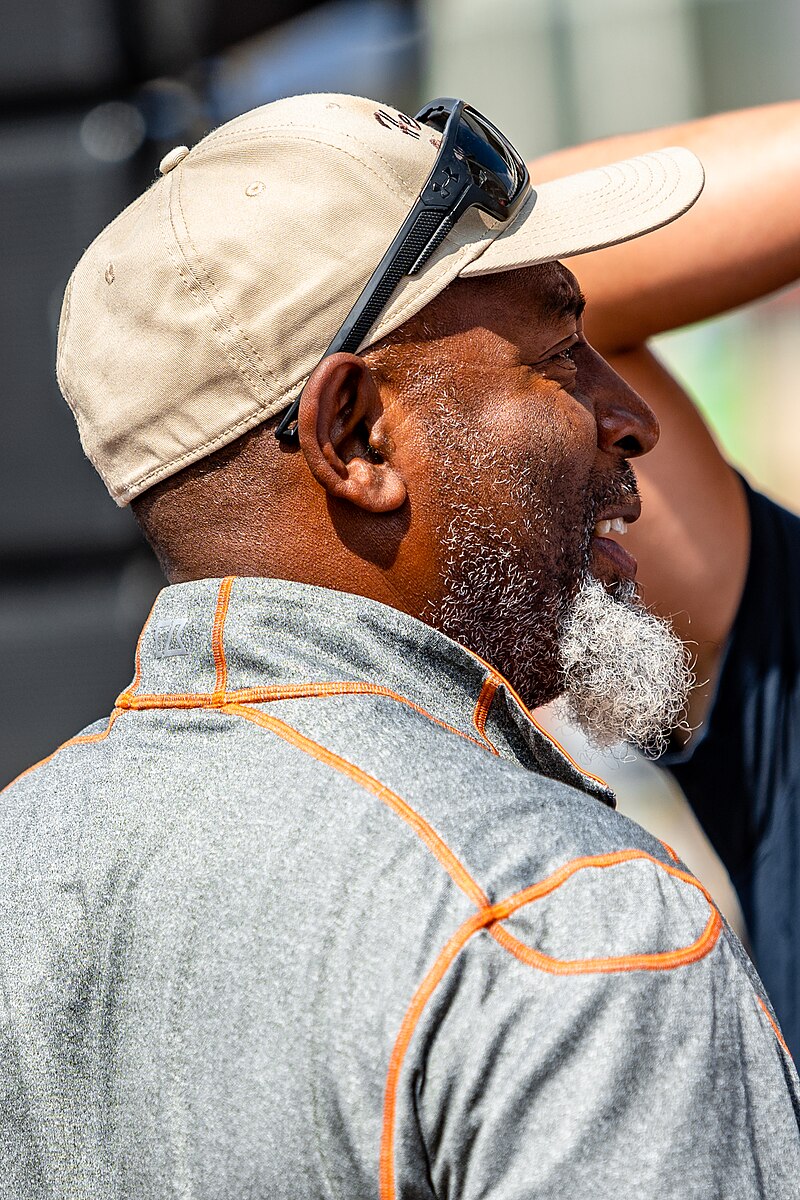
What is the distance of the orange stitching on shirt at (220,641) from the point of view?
98cm

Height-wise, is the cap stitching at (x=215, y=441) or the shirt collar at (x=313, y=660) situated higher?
the cap stitching at (x=215, y=441)

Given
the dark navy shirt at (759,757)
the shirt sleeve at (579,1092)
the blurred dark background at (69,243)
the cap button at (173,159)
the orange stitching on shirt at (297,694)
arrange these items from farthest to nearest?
the blurred dark background at (69,243), the dark navy shirt at (759,757), the cap button at (173,159), the orange stitching on shirt at (297,694), the shirt sleeve at (579,1092)

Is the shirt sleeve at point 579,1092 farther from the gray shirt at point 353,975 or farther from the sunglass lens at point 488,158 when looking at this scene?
the sunglass lens at point 488,158

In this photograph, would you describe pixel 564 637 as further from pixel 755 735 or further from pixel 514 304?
pixel 755 735

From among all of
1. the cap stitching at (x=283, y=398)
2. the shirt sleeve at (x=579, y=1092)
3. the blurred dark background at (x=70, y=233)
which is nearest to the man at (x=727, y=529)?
the blurred dark background at (x=70, y=233)

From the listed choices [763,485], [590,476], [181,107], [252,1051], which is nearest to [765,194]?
[590,476]

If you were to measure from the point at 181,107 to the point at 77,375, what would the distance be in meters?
1.25

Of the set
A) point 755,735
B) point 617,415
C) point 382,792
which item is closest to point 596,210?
point 617,415

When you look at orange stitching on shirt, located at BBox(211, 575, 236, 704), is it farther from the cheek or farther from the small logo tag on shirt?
the cheek

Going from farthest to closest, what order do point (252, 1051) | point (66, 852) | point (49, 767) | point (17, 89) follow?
1. point (17, 89)
2. point (49, 767)
3. point (66, 852)
4. point (252, 1051)

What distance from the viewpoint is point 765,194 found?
1.63 m

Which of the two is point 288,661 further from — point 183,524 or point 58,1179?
point 58,1179

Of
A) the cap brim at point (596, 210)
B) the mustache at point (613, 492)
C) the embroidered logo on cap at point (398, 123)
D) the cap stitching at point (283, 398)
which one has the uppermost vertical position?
the embroidered logo on cap at point (398, 123)

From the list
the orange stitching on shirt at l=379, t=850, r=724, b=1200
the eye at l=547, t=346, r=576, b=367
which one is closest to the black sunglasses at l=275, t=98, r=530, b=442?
the eye at l=547, t=346, r=576, b=367
